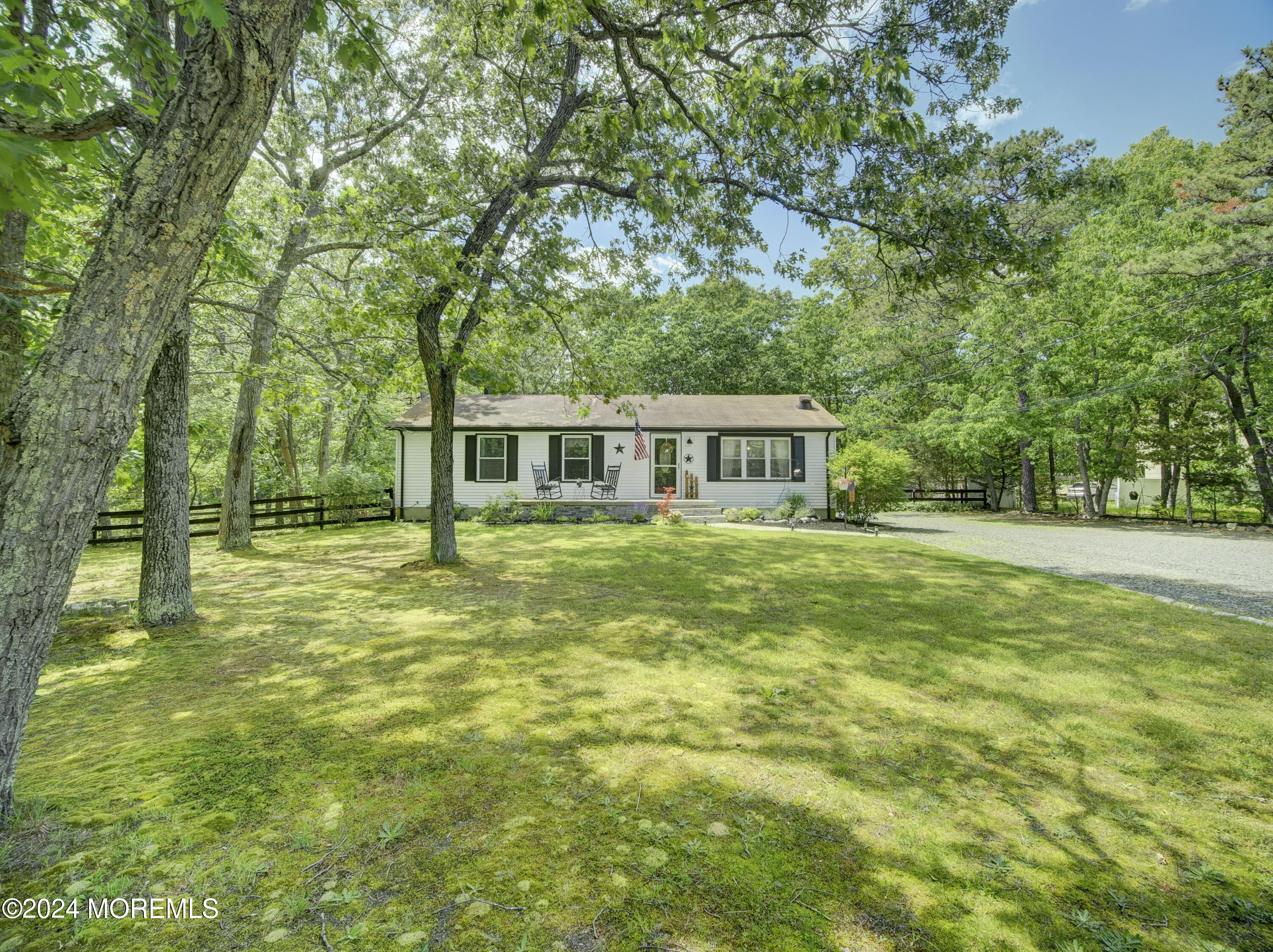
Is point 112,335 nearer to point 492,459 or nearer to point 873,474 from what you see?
point 492,459

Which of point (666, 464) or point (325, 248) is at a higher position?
point (325, 248)

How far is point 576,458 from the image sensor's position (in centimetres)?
1677

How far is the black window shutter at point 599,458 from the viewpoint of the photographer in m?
16.6

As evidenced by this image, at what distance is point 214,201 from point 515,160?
566cm

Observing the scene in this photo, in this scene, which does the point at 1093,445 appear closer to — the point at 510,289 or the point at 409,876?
the point at 510,289

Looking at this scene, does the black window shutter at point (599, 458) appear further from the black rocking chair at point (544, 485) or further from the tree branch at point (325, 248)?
the tree branch at point (325, 248)

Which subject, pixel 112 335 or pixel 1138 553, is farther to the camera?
Answer: pixel 1138 553

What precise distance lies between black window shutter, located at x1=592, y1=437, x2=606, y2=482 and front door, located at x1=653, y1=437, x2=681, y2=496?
1.67 metres

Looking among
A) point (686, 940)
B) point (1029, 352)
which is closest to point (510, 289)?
point (686, 940)

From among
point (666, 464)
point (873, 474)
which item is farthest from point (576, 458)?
point (873, 474)

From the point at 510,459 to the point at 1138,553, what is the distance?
15538mm

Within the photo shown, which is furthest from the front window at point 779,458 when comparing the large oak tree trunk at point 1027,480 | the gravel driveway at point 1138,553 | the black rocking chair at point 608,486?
the large oak tree trunk at point 1027,480

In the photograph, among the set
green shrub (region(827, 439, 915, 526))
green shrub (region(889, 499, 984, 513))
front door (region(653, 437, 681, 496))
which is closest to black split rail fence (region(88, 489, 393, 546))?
front door (region(653, 437, 681, 496))

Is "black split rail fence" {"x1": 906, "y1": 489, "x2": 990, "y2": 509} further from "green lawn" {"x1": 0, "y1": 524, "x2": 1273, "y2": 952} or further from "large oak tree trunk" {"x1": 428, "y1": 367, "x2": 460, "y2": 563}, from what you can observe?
"large oak tree trunk" {"x1": 428, "y1": 367, "x2": 460, "y2": 563}
